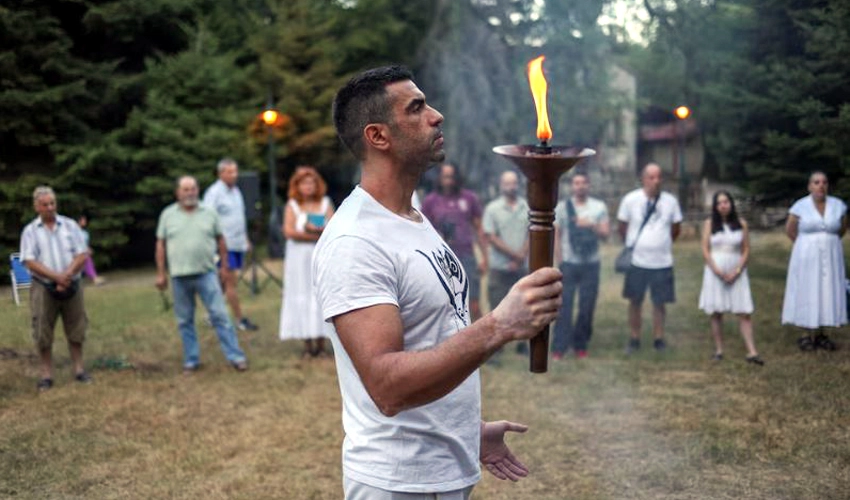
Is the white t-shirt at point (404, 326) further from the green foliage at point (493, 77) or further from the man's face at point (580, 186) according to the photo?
the green foliage at point (493, 77)

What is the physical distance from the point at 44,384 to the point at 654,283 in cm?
554

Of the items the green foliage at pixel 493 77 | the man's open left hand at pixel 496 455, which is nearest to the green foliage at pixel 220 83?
the green foliage at pixel 493 77

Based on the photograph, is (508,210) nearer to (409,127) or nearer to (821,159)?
(821,159)

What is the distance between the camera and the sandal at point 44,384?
20.6 ft

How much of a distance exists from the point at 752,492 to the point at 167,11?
10.2 metres

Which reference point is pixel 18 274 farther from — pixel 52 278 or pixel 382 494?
pixel 382 494

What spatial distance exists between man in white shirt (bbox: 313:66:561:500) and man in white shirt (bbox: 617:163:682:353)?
20.1ft

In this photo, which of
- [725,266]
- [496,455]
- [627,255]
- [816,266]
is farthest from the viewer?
[627,255]

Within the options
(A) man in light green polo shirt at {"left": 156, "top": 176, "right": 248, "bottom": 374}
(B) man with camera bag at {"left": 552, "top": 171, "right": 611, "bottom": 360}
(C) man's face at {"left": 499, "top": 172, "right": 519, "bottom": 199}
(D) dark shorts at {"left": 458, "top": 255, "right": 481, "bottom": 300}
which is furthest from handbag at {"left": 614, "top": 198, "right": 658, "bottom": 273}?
(A) man in light green polo shirt at {"left": 156, "top": 176, "right": 248, "bottom": 374}

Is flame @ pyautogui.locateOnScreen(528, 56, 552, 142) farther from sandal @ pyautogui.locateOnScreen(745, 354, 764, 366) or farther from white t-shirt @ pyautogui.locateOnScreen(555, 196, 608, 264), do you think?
white t-shirt @ pyautogui.locateOnScreen(555, 196, 608, 264)

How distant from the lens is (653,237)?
26.5 ft

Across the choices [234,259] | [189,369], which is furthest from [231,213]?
[189,369]

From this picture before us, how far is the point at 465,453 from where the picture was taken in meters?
2.17

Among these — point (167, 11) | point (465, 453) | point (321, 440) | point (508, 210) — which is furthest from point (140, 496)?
point (167, 11)
